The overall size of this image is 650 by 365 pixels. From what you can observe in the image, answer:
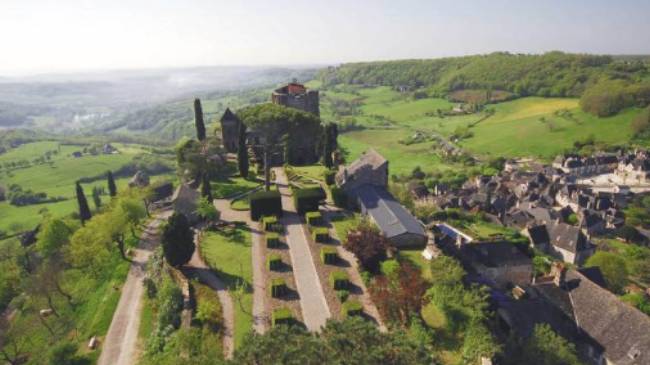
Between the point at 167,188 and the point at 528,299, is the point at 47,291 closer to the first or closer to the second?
the point at 167,188

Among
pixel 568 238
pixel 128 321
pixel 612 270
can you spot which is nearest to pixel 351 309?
pixel 128 321

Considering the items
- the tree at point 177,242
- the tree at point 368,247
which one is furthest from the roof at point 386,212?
the tree at point 177,242

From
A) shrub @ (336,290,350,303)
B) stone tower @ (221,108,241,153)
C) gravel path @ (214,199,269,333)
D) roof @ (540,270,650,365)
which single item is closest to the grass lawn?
gravel path @ (214,199,269,333)

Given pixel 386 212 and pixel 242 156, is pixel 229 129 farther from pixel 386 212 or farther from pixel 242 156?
pixel 386 212

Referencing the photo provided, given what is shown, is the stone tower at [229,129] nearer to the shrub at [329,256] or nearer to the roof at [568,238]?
the shrub at [329,256]

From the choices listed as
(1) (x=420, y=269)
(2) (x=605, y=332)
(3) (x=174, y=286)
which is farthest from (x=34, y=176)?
(2) (x=605, y=332)
